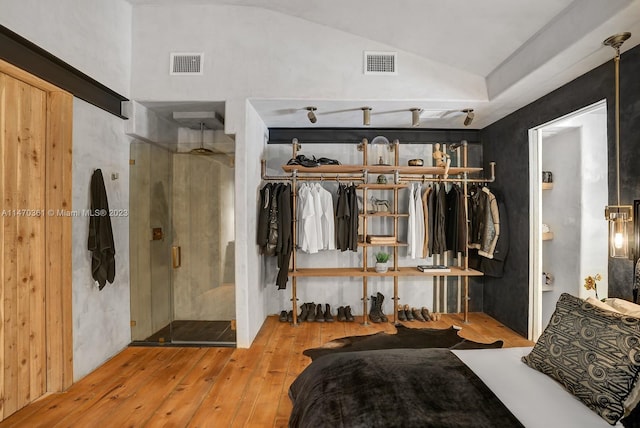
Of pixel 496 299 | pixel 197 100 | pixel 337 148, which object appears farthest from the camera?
pixel 337 148

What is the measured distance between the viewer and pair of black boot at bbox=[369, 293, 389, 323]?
3.86 metres

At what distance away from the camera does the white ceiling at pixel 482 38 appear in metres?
2.10

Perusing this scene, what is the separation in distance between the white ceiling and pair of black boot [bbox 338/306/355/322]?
7.76ft

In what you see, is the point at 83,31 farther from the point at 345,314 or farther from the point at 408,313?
the point at 408,313

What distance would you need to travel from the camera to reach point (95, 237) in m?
2.61

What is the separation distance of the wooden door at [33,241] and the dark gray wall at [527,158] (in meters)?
4.08

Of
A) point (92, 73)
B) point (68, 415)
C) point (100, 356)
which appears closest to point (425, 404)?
point (68, 415)

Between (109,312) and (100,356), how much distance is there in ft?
1.22

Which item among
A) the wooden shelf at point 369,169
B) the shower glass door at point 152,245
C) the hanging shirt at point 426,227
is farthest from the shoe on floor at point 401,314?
the shower glass door at point 152,245

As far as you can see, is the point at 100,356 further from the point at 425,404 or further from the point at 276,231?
the point at 425,404

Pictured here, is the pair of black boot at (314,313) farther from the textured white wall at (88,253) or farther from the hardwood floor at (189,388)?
the textured white wall at (88,253)

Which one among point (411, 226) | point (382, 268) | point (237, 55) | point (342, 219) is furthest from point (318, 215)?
point (237, 55)

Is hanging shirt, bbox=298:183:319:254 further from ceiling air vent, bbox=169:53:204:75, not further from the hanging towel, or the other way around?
the hanging towel

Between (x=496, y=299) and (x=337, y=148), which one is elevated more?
(x=337, y=148)
